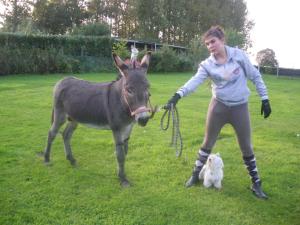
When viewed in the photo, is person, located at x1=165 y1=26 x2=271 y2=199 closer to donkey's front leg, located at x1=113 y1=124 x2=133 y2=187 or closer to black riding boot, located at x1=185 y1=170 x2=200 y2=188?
black riding boot, located at x1=185 y1=170 x2=200 y2=188

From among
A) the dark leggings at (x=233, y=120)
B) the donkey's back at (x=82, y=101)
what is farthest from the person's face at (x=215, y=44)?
the donkey's back at (x=82, y=101)

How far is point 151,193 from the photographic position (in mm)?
6156

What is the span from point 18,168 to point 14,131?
3.07m

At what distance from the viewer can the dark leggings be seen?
586 centimetres

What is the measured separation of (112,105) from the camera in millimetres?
6309

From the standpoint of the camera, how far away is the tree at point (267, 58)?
42391 millimetres

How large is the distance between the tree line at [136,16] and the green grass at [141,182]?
124 feet

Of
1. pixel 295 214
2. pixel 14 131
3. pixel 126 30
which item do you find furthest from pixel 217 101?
pixel 126 30

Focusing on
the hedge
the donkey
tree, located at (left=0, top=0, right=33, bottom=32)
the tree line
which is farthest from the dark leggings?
tree, located at (left=0, top=0, right=33, bottom=32)

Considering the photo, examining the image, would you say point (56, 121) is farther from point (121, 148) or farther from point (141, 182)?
point (141, 182)

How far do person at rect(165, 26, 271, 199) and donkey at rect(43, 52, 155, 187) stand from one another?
18.9 inches

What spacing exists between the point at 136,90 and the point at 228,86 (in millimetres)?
1358

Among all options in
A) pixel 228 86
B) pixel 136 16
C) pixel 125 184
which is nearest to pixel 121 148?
pixel 125 184

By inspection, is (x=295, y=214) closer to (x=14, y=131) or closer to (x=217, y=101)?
(x=217, y=101)
